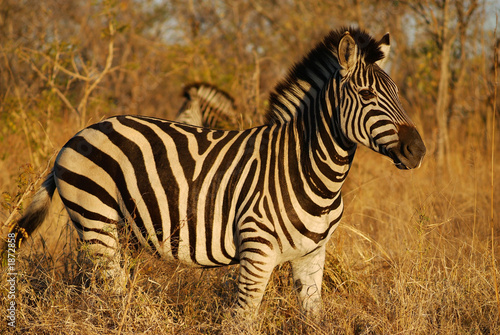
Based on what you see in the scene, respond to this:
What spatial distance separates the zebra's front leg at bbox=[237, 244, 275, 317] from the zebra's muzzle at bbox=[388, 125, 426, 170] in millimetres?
989

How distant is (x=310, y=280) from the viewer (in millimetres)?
3645

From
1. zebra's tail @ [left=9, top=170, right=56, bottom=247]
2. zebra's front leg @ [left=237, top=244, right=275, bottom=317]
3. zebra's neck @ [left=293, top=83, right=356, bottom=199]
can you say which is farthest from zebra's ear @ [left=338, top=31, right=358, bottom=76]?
zebra's tail @ [left=9, top=170, right=56, bottom=247]

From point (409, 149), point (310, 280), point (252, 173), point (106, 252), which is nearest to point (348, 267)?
point (310, 280)

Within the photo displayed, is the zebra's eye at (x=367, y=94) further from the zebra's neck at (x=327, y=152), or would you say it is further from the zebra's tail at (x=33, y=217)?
the zebra's tail at (x=33, y=217)

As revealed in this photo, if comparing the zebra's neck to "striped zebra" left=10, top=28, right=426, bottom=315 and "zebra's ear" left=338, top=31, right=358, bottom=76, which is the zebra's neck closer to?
"striped zebra" left=10, top=28, right=426, bottom=315

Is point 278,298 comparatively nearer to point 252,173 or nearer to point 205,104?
point 252,173

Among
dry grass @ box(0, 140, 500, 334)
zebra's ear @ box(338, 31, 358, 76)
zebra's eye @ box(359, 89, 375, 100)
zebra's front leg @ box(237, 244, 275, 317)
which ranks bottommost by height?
dry grass @ box(0, 140, 500, 334)

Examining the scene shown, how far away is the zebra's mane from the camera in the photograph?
3268 millimetres

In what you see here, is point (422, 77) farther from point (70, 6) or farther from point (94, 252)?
point (70, 6)

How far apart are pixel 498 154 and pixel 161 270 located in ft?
22.0

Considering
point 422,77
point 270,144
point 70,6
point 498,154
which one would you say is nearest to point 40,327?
point 270,144

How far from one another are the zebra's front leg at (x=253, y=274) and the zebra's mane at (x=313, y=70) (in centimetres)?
94

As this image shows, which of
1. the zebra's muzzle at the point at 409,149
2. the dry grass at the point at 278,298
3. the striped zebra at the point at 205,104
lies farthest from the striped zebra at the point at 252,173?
the striped zebra at the point at 205,104

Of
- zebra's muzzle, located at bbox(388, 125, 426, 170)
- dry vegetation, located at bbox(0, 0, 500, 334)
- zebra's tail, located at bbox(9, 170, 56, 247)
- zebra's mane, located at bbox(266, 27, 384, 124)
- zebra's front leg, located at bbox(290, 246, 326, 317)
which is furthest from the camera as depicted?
zebra's tail, located at bbox(9, 170, 56, 247)
